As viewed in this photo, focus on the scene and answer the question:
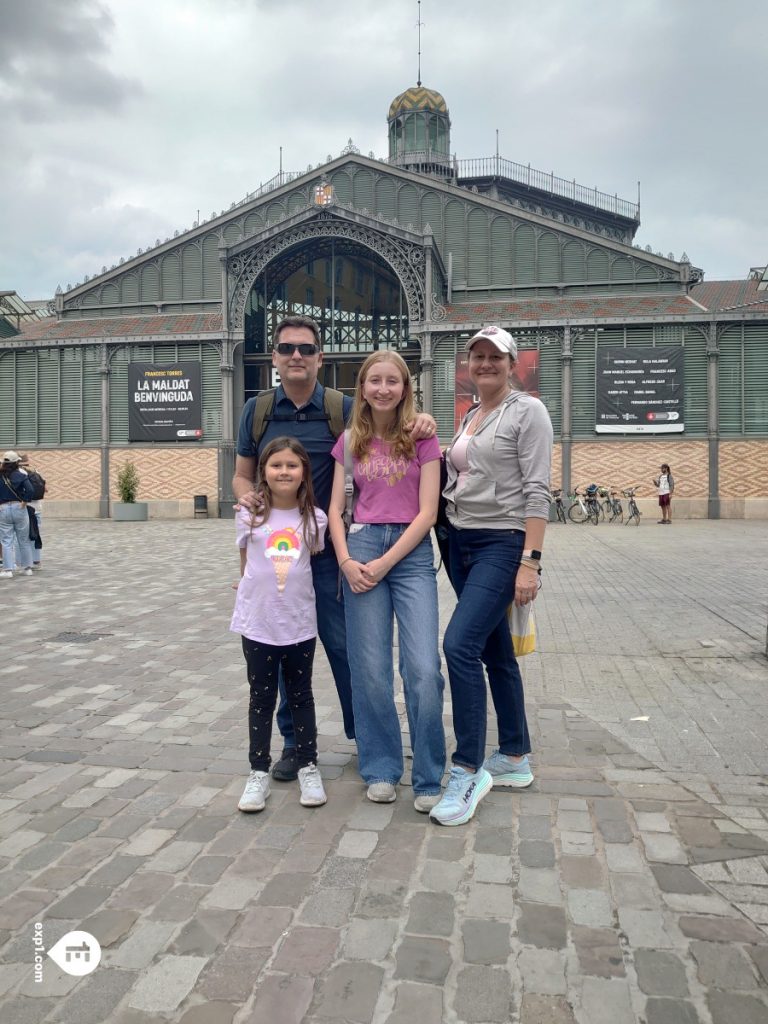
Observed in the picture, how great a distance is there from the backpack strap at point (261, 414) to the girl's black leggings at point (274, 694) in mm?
1033

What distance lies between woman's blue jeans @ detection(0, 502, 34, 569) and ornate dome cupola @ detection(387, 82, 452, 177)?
32867 mm

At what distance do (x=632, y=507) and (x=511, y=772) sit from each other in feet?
73.9

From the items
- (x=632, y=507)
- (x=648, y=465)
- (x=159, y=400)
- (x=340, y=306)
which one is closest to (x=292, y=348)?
(x=632, y=507)

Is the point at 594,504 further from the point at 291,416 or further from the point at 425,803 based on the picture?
the point at 425,803

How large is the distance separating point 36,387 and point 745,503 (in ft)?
84.1

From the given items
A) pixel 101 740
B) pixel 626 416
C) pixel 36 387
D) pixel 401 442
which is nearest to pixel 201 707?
pixel 101 740

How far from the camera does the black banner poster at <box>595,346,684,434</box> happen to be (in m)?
26.7

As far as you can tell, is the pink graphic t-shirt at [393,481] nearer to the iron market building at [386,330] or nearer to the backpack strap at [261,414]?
the backpack strap at [261,414]

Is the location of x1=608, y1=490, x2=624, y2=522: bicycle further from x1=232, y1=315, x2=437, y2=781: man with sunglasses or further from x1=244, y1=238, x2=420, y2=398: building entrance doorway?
x1=232, y1=315, x2=437, y2=781: man with sunglasses

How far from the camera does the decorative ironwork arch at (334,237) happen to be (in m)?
28.4

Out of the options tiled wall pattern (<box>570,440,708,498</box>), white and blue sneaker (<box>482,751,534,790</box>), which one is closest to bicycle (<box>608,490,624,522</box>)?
tiled wall pattern (<box>570,440,708,498</box>)

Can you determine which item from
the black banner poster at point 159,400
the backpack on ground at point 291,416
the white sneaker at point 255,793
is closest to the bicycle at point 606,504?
the black banner poster at point 159,400
